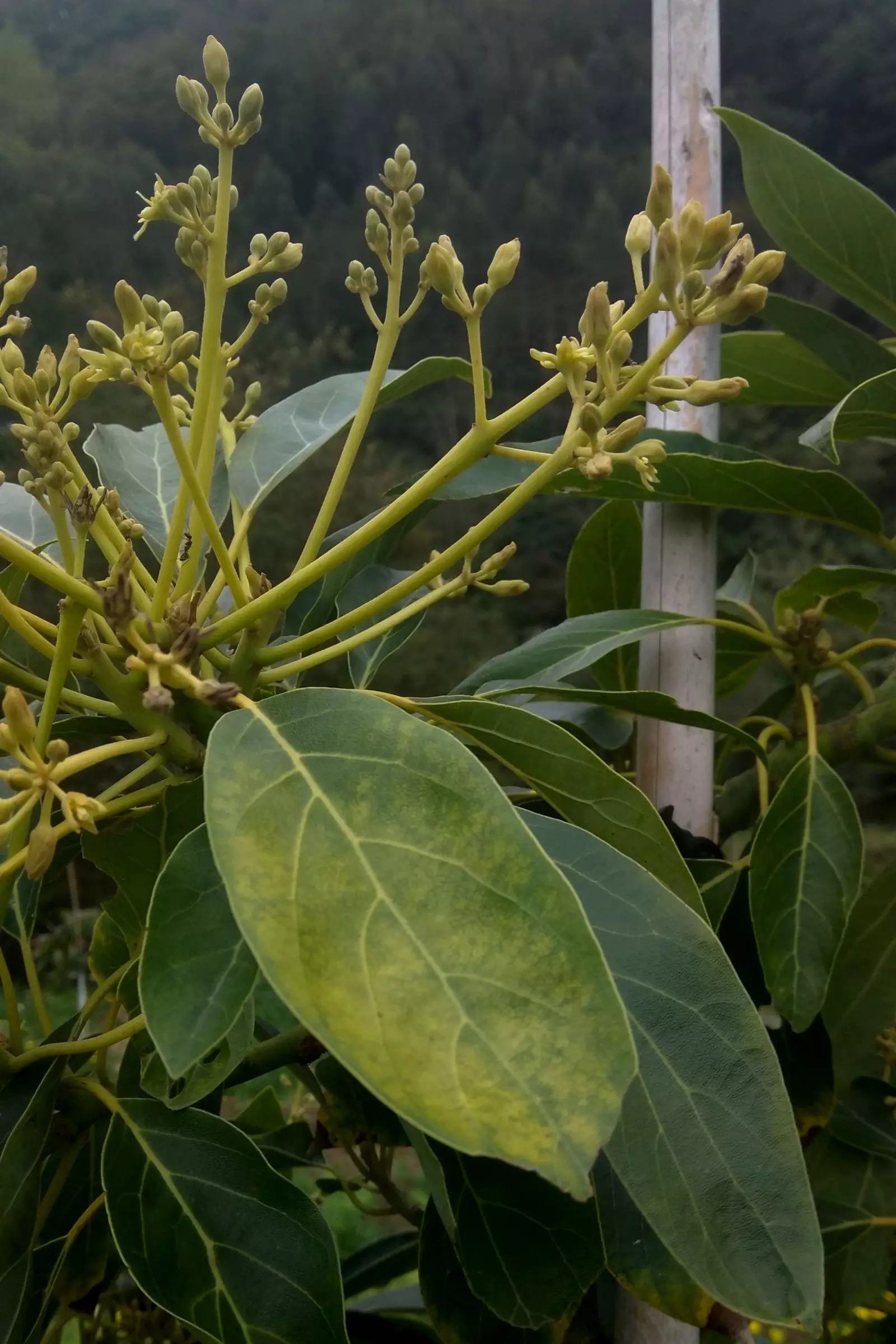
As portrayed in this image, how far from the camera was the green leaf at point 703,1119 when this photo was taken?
25cm

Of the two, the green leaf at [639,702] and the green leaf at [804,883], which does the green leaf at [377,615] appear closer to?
the green leaf at [639,702]

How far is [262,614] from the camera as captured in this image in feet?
1.01

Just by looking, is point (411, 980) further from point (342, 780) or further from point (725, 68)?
point (725, 68)

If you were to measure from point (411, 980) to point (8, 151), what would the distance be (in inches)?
92.5

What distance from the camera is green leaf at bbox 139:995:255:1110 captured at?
31 cm

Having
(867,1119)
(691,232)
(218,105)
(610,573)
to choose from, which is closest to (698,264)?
(691,232)

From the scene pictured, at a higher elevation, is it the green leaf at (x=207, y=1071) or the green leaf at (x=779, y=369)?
the green leaf at (x=779, y=369)

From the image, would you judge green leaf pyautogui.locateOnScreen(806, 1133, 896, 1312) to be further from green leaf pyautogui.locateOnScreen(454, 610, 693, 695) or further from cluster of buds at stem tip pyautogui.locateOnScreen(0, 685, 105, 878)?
cluster of buds at stem tip pyautogui.locateOnScreen(0, 685, 105, 878)

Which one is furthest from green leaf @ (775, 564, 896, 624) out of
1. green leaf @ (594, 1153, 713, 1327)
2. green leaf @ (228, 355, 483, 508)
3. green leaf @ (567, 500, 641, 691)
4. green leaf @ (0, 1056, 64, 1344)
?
green leaf @ (0, 1056, 64, 1344)

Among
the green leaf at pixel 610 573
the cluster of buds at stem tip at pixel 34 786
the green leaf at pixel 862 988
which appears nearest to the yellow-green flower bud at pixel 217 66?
the cluster of buds at stem tip at pixel 34 786

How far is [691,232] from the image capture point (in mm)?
244

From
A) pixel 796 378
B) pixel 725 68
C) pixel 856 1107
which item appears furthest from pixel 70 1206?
pixel 725 68

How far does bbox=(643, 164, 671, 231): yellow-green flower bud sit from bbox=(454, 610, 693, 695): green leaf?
221 millimetres

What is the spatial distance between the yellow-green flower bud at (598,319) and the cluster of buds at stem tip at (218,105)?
0.45 feet
